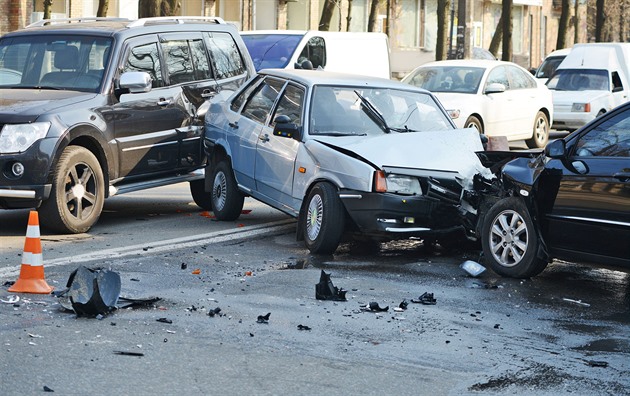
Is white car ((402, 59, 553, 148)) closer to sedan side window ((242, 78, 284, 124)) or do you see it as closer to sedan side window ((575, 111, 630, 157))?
sedan side window ((242, 78, 284, 124))

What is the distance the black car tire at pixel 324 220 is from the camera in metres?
10.4

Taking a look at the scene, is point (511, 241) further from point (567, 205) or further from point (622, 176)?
point (622, 176)

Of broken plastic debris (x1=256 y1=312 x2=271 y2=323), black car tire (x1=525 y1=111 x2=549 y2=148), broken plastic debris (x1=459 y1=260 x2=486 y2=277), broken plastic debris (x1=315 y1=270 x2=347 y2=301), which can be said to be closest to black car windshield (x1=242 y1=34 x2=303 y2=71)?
black car tire (x1=525 y1=111 x2=549 y2=148)

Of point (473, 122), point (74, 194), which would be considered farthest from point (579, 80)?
point (74, 194)

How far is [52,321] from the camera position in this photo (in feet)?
24.6

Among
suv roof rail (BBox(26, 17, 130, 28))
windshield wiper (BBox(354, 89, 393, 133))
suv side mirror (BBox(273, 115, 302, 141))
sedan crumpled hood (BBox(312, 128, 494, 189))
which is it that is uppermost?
suv roof rail (BBox(26, 17, 130, 28))

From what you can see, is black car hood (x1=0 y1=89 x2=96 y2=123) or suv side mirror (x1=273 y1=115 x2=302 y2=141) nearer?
black car hood (x1=0 y1=89 x2=96 y2=123)

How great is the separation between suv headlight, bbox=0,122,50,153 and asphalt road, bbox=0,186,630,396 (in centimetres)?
86

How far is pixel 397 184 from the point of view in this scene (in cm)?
1039

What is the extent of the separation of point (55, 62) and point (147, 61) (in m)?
0.94

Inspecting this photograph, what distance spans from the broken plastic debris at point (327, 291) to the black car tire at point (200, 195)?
520 cm

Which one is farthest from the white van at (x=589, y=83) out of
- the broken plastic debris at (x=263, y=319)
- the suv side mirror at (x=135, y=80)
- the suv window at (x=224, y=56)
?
the broken plastic debris at (x=263, y=319)

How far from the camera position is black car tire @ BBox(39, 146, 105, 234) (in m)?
11.2

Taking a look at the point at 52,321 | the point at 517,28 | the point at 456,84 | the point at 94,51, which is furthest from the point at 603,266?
the point at 517,28
